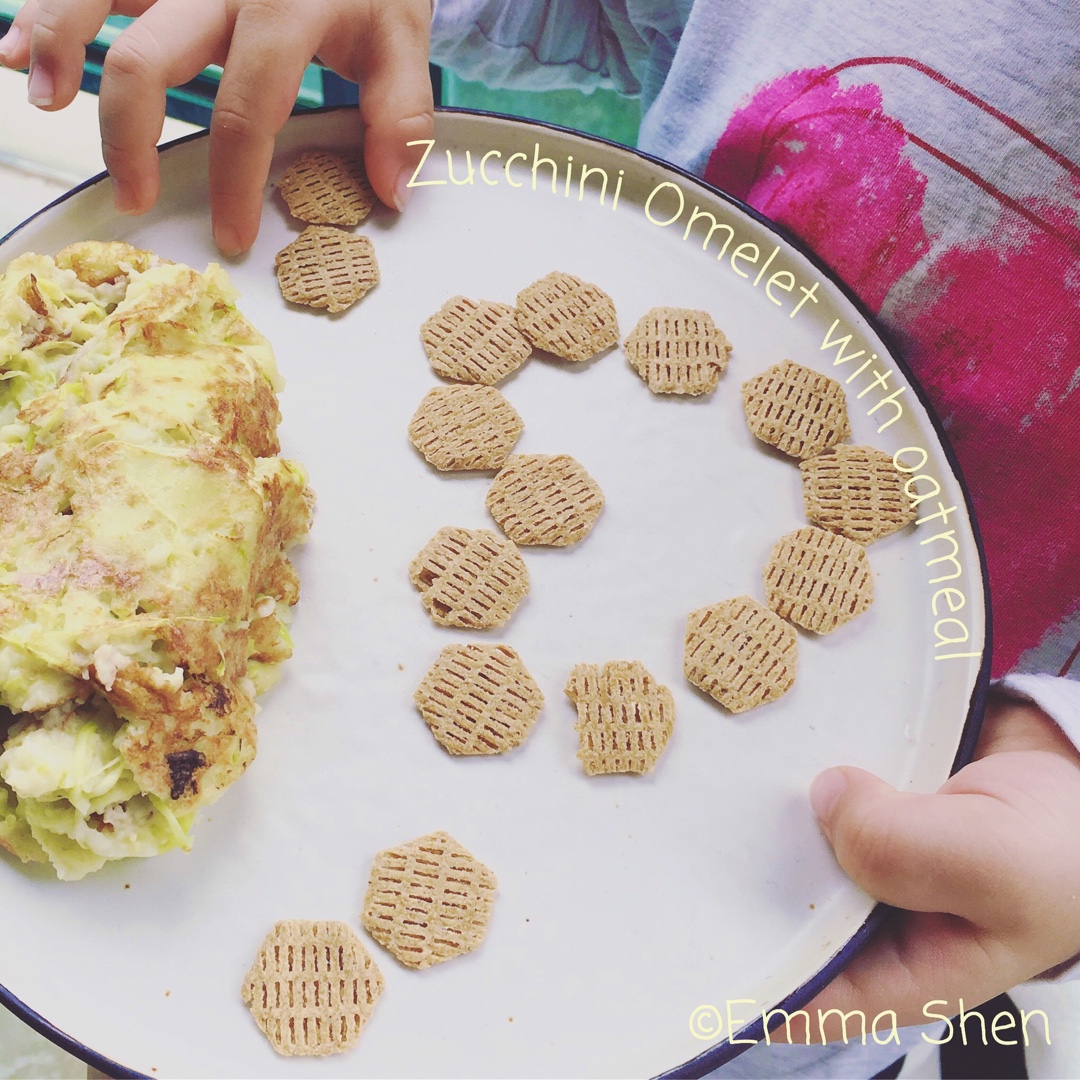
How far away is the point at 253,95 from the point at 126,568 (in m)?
0.50

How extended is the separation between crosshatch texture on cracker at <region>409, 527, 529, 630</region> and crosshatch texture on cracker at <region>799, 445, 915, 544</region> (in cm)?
30

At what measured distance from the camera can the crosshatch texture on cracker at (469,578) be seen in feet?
2.75

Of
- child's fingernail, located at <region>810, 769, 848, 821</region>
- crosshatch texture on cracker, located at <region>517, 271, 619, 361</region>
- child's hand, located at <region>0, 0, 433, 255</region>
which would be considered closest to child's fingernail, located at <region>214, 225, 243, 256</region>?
child's hand, located at <region>0, 0, 433, 255</region>

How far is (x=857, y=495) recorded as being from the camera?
90 centimetres

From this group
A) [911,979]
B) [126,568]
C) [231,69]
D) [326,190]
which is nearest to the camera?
[126,568]

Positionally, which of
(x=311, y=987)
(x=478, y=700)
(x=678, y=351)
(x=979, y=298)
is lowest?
(x=311, y=987)

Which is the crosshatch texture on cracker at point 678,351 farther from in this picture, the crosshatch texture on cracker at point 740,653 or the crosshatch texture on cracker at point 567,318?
the crosshatch texture on cracker at point 740,653

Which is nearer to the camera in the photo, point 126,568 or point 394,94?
point 126,568

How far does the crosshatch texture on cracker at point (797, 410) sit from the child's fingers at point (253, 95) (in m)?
0.54

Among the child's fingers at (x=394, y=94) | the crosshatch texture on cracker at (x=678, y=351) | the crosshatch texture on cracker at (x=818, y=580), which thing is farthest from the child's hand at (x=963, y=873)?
the child's fingers at (x=394, y=94)

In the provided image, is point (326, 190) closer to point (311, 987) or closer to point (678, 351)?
point (678, 351)

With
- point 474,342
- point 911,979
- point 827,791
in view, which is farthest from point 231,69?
point 911,979

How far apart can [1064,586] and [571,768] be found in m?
0.53

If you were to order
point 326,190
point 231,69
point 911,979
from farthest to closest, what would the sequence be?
point 326,190 → point 231,69 → point 911,979
